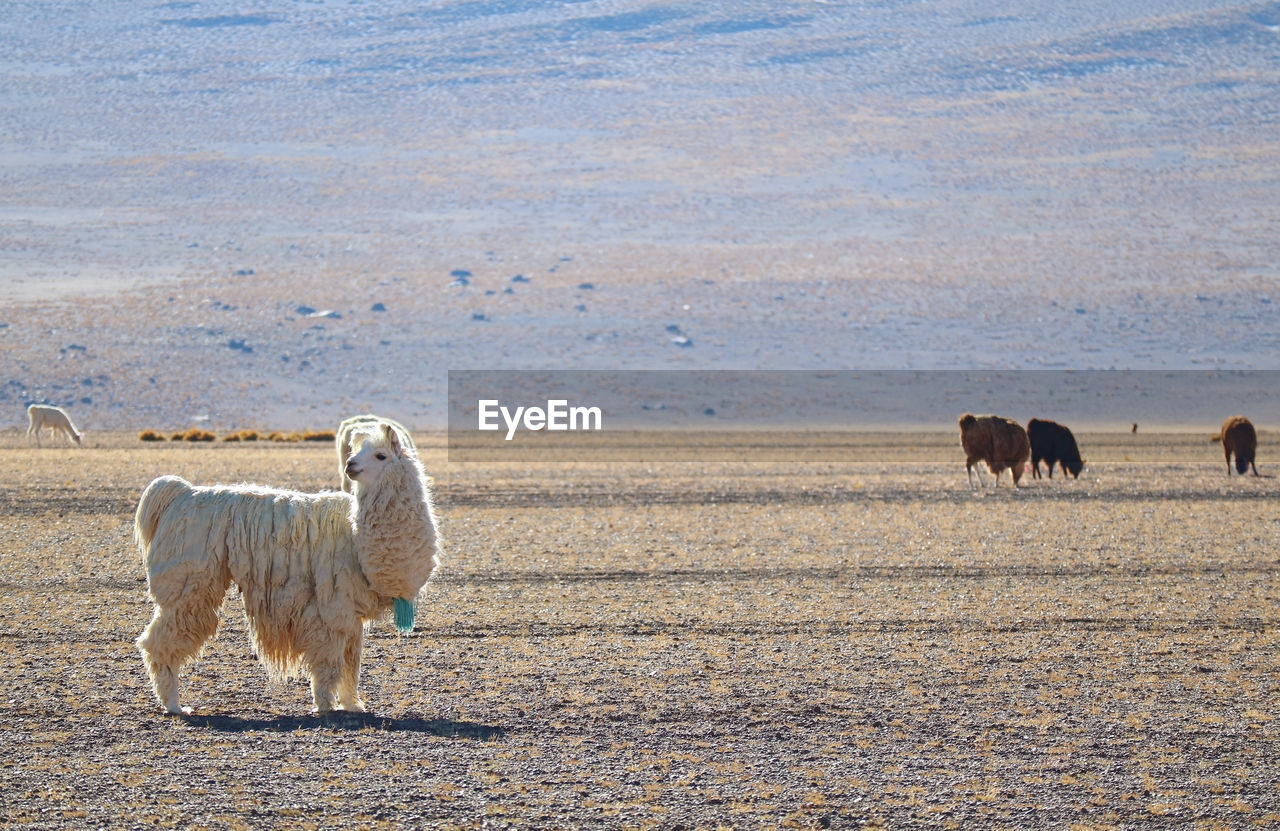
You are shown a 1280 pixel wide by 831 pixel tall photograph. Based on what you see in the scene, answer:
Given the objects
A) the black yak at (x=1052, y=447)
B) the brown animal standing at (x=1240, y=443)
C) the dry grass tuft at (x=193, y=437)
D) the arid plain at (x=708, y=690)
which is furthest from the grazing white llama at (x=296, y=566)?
the dry grass tuft at (x=193, y=437)

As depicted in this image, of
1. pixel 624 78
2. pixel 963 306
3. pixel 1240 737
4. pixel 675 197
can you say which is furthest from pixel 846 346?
pixel 1240 737

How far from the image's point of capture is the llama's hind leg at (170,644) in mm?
8023

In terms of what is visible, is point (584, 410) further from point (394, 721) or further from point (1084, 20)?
point (1084, 20)

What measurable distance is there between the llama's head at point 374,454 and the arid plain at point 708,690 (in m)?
1.30

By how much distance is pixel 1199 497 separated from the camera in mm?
21906

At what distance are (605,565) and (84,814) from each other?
8.17 m

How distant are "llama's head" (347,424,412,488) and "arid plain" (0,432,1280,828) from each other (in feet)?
4.26

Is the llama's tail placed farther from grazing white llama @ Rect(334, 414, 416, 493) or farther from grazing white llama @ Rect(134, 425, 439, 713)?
grazing white llama @ Rect(334, 414, 416, 493)

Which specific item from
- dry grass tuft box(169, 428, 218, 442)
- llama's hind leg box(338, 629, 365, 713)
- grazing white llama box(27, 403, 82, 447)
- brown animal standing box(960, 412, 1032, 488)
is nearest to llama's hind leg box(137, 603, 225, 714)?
llama's hind leg box(338, 629, 365, 713)

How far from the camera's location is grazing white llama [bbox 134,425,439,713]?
805 centimetres

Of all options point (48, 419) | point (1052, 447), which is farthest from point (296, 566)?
point (48, 419)

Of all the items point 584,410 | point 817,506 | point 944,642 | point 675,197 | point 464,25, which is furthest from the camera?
point 464,25

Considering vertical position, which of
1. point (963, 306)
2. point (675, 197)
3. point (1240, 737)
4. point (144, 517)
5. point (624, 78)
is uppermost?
point (624, 78)

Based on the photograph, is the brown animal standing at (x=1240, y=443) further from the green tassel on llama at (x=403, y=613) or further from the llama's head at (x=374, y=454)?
the llama's head at (x=374, y=454)
